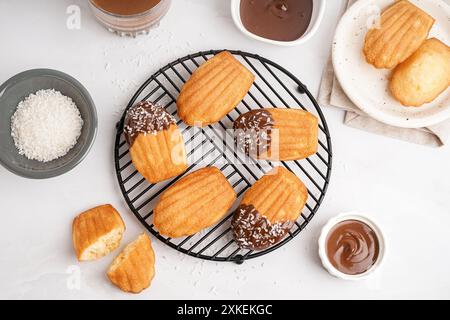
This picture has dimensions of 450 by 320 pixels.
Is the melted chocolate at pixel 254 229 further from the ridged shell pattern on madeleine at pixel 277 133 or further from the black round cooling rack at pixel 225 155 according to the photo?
the ridged shell pattern on madeleine at pixel 277 133

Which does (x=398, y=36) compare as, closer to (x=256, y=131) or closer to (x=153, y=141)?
(x=256, y=131)

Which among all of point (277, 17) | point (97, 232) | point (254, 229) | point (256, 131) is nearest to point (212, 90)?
point (256, 131)

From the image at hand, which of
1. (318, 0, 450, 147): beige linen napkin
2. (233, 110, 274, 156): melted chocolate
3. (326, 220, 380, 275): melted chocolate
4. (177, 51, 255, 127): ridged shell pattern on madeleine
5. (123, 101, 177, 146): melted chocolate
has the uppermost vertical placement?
(123, 101, 177, 146): melted chocolate

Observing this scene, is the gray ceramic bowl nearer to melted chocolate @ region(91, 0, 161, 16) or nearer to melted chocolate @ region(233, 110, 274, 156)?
melted chocolate @ region(91, 0, 161, 16)

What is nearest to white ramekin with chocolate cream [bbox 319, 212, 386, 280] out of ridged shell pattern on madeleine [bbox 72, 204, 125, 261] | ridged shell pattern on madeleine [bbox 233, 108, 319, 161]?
ridged shell pattern on madeleine [bbox 233, 108, 319, 161]

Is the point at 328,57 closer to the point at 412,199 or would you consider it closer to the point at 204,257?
the point at 412,199
